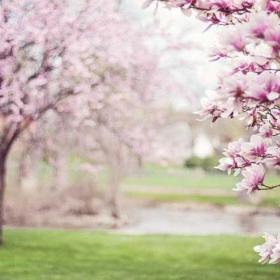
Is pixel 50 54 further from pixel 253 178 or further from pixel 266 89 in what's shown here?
pixel 266 89

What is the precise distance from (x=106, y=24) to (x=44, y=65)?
1097mm

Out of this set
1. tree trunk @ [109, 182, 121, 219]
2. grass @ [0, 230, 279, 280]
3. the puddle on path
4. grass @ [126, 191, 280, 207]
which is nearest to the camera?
grass @ [0, 230, 279, 280]

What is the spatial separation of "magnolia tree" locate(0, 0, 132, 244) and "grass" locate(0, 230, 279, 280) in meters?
1.66

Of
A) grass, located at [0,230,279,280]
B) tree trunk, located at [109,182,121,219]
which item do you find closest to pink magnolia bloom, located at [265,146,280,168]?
grass, located at [0,230,279,280]

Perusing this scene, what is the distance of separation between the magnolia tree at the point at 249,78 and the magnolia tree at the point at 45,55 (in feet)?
17.3

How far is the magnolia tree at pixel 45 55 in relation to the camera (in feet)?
30.4

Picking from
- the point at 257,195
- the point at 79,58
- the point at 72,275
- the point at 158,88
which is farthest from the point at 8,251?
the point at 257,195

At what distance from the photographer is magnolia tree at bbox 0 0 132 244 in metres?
9.26

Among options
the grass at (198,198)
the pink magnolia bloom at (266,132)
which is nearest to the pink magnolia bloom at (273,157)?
the pink magnolia bloom at (266,132)

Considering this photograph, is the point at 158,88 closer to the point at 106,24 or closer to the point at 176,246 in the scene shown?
the point at 176,246

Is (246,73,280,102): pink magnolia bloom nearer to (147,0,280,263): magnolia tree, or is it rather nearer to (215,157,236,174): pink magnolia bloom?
(147,0,280,263): magnolia tree

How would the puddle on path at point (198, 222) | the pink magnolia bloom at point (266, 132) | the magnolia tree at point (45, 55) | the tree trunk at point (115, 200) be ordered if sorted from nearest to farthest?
the pink magnolia bloom at point (266, 132), the magnolia tree at point (45, 55), the puddle on path at point (198, 222), the tree trunk at point (115, 200)

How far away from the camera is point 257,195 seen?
1254 inches

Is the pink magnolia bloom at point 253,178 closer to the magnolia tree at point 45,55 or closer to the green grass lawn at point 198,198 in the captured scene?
the magnolia tree at point 45,55
